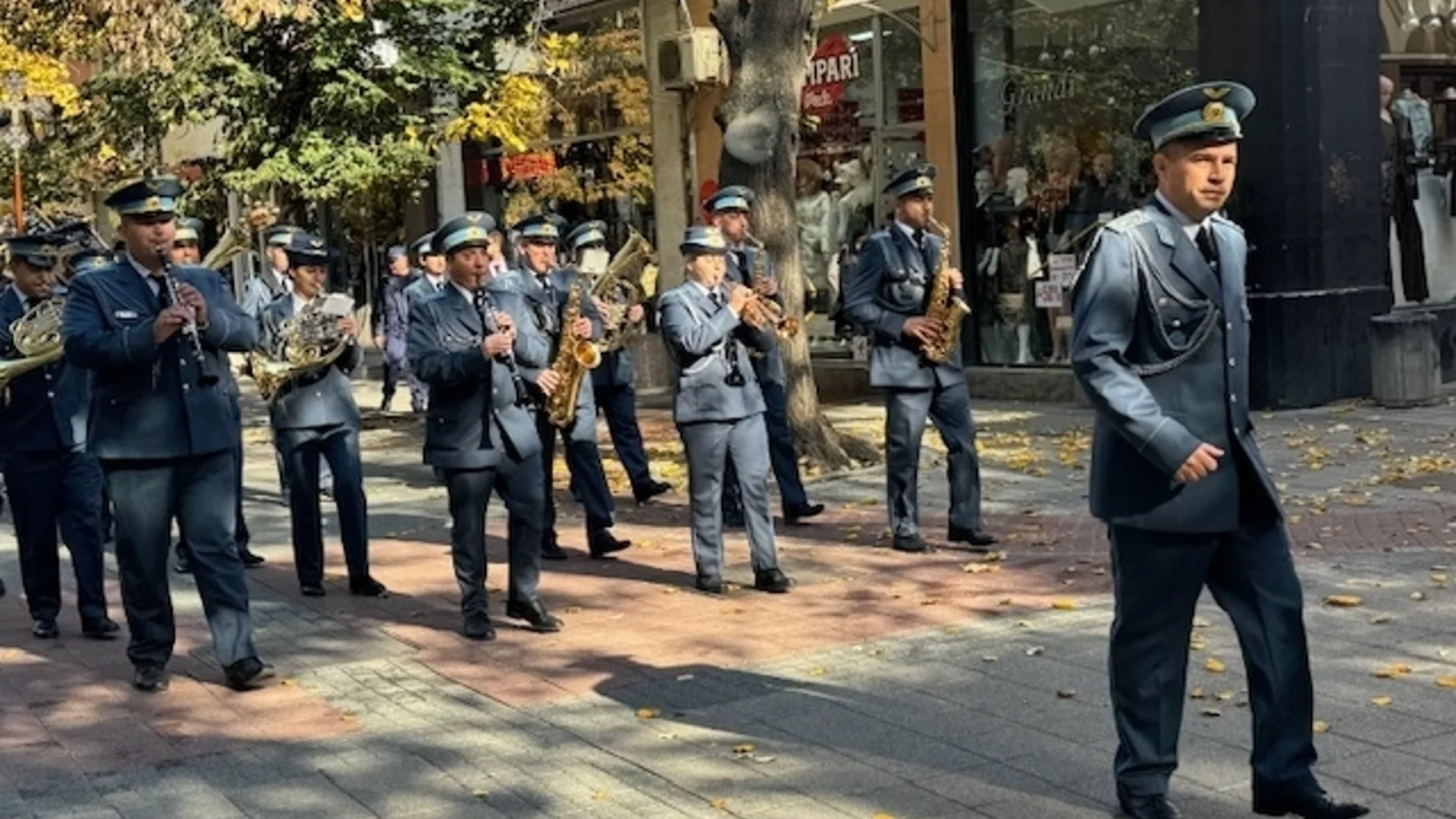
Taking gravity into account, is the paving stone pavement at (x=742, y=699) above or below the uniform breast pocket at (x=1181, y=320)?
below

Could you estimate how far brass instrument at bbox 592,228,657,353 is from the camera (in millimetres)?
11094

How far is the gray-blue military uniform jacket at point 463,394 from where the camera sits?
322 inches

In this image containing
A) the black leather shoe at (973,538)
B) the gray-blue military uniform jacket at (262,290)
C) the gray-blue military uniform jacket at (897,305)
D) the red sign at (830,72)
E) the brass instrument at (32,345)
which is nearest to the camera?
the brass instrument at (32,345)

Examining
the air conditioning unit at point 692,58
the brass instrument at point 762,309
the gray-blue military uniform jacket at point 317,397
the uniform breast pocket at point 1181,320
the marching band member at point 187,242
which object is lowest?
the gray-blue military uniform jacket at point 317,397

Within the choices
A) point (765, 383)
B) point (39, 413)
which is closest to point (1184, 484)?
point (39, 413)

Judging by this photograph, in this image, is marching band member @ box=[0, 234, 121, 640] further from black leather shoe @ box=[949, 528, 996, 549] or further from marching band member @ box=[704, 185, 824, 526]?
black leather shoe @ box=[949, 528, 996, 549]

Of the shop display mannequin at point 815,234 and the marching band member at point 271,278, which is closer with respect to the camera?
the marching band member at point 271,278

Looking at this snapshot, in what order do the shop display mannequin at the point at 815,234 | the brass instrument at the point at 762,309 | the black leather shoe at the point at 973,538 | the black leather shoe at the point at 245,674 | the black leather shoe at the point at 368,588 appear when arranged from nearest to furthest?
the black leather shoe at the point at 245,674 < the brass instrument at the point at 762,309 < the black leather shoe at the point at 368,588 < the black leather shoe at the point at 973,538 < the shop display mannequin at the point at 815,234

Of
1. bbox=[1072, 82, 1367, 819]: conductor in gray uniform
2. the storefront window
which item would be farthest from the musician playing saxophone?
the storefront window

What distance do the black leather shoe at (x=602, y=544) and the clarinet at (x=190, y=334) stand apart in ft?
10.9

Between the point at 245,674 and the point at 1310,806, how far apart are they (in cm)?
439

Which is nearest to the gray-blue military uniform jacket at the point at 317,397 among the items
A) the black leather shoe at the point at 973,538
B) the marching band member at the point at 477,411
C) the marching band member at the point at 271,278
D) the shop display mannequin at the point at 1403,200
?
the marching band member at the point at 271,278

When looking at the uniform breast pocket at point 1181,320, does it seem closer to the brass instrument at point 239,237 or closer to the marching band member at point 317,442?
the brass instrument at point 239,237

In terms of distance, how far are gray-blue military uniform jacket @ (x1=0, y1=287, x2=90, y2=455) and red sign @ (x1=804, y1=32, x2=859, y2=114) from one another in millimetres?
11537
